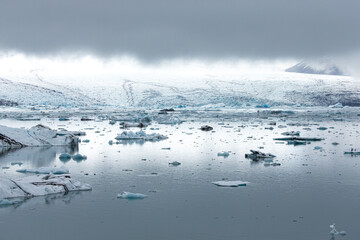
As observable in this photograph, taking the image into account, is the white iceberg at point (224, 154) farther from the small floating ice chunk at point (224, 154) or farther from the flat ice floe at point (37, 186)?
the flat ice floe at point (37, 186)

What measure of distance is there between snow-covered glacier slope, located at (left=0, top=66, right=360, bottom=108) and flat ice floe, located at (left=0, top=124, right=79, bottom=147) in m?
44.1

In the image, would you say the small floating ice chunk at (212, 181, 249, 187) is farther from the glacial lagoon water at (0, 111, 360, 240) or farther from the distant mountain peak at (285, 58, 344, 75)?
the distant mountain peak at (285, 58, 344, 75)

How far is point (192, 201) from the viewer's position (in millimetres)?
7266

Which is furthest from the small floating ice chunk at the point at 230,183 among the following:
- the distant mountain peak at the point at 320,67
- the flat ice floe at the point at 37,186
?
the distant mountain peak at the point at 320,67

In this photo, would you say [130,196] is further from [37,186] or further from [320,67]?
[320,67]

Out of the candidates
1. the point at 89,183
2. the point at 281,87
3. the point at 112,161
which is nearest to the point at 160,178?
the point at 89,183

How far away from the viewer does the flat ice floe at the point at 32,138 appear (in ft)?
44.6

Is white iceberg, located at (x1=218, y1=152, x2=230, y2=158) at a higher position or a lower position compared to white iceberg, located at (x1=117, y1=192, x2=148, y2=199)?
higher

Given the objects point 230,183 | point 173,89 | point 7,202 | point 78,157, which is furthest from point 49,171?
point 173,89

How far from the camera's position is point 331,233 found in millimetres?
5723

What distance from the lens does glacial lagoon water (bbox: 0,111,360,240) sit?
5.89m

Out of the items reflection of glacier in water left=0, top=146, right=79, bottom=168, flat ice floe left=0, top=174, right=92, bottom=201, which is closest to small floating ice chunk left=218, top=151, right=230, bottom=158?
reflection of glacier in water left=0, top=146, right=79, bottom=168

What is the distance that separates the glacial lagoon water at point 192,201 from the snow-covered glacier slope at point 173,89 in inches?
1847

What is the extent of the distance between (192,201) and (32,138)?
8.26 meters
